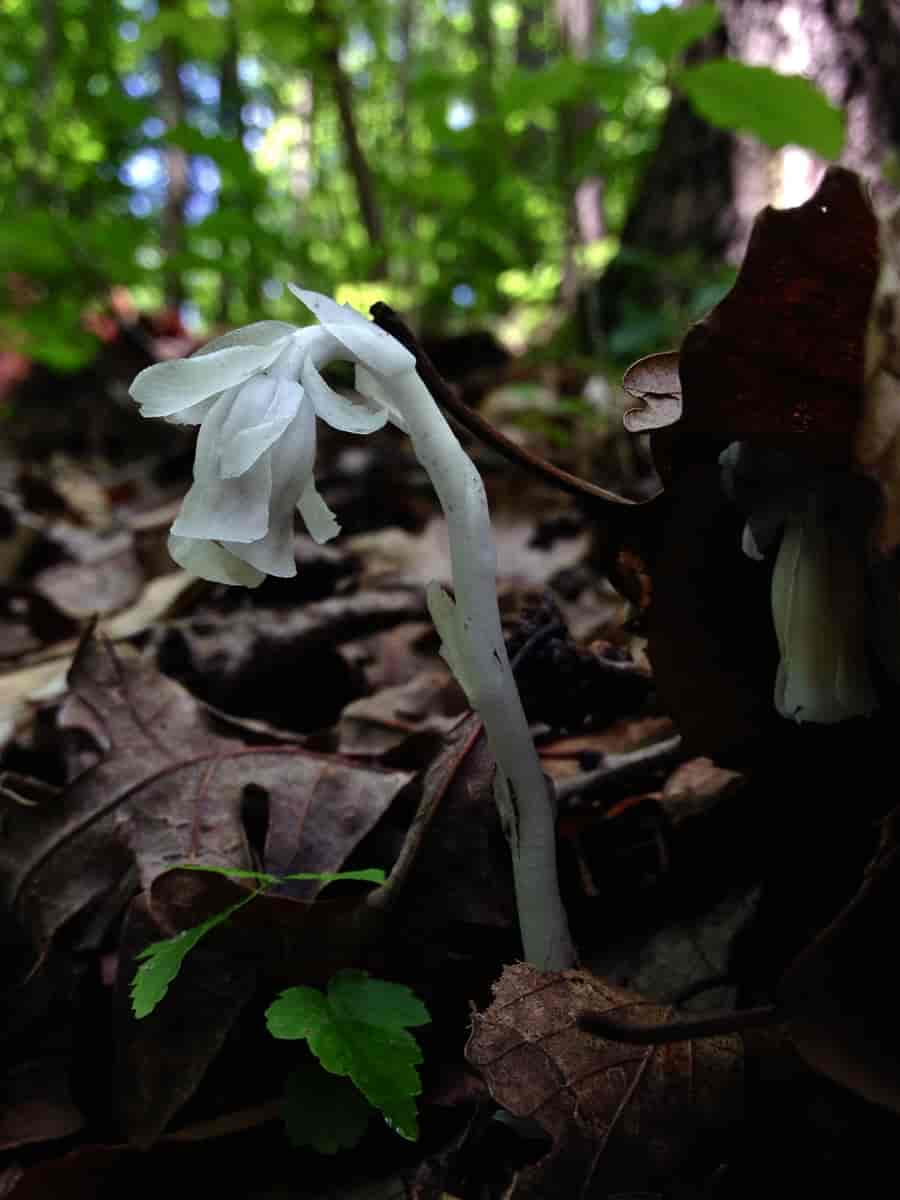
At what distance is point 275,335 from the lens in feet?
2.84

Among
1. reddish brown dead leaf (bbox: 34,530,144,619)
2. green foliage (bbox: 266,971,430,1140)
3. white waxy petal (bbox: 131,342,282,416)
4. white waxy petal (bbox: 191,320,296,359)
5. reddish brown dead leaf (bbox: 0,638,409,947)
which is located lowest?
reddish brown dead leaf (bbox: 34,530,144,619)

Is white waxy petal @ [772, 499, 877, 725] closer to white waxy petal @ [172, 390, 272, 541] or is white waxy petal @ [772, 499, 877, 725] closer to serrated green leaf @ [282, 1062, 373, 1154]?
white waxy petal @ [172, 390, 272, 541]

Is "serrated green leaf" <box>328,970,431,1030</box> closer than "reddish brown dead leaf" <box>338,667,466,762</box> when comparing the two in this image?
Yes

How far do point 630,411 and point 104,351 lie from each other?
15.4 feet

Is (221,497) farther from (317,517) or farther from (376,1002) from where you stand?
(376,1002)

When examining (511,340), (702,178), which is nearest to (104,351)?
(702,178)

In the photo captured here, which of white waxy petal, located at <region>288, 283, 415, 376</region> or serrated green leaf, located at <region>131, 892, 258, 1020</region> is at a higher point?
A: white waxy petal, located at <region>288, 283, 415, 376</region>

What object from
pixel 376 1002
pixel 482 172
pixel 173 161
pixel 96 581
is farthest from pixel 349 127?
pixel 173 161

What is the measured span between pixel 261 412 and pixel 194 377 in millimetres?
72

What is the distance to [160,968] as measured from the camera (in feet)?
3.11

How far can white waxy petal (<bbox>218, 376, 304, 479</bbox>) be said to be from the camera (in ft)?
2.63

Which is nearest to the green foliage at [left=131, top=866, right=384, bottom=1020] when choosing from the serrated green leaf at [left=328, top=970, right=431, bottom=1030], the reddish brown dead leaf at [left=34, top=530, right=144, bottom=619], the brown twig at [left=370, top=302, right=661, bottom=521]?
the serrated green leaf at [left=328, top=970, right=431, bottom=1030]

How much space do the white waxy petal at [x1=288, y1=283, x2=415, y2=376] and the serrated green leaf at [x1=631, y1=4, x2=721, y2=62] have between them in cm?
210

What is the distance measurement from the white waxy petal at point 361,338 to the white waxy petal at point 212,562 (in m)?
0.21
